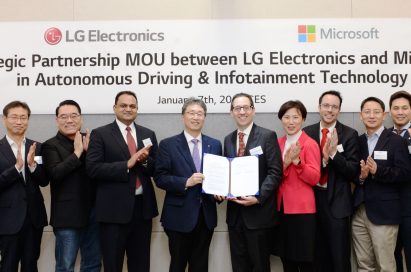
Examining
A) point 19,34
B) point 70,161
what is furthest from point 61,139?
point 19,34

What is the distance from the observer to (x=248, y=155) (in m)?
3.04

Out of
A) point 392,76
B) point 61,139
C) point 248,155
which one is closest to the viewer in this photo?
point 248,155

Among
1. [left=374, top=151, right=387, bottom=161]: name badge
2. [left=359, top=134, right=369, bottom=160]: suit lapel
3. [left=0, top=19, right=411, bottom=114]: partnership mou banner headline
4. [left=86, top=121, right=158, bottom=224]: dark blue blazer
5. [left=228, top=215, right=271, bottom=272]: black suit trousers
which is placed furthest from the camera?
[left=0, top=19, right=411, bottom=114]: partnership mou banner headline

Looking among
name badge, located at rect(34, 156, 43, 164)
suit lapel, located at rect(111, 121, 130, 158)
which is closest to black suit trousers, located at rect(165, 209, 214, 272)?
suit lapel, located at rect(111, 121, 130, 158)

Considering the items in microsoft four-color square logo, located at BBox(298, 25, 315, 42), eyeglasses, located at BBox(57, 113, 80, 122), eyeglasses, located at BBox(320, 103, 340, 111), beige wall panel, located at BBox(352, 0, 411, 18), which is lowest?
eyeglasses, located at BBox(57, 113, 80, 122)

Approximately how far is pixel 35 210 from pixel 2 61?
1.69 m

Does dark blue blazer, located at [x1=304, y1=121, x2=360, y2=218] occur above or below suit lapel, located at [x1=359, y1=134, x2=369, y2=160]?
below

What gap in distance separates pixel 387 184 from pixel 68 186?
260 centimetres

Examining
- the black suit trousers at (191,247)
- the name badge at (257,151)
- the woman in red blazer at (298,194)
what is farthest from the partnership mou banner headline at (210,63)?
the black suit trousers at (191,247)

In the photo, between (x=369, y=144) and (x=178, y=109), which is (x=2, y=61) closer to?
(x=178, y=109)

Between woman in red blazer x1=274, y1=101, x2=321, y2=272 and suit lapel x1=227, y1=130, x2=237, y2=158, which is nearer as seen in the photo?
woman in red blazer x1=274, y1=101, x2=321, y2=272

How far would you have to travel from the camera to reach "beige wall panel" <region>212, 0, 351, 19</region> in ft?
12.9

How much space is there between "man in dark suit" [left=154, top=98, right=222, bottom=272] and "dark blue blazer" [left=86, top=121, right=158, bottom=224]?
0.68 ft

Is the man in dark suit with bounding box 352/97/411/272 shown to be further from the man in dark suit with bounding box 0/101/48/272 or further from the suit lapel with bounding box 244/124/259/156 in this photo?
the man in dark suit with bounding box 0/101/48/272
